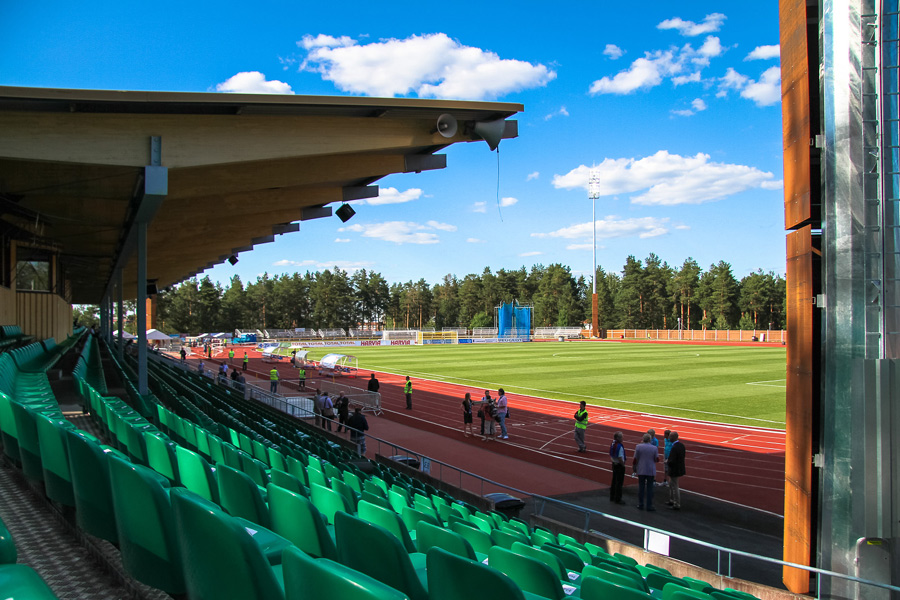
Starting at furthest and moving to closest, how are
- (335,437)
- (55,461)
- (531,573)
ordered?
(335,437)
(55,461)
(531,573)

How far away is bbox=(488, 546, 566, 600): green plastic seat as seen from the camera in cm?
252

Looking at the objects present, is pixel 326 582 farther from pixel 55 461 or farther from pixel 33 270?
pixel 33 270

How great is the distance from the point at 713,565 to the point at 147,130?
39.2 ft

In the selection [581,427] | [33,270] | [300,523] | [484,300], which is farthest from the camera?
[484,300]

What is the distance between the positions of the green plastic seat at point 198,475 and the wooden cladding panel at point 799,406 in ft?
24.7

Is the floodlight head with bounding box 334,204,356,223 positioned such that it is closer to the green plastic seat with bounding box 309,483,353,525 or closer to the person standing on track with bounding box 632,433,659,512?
the person standing on track with bounding box 632,433,659,512

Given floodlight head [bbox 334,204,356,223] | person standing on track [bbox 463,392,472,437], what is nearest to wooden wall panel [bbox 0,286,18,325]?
floodlight head [bbox 334,204,356,223]

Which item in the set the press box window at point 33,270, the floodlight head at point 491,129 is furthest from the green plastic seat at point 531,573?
the press box window at point 33,270

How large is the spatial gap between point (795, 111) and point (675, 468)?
713 cm

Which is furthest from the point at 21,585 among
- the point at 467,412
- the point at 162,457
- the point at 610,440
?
the point at 610,440

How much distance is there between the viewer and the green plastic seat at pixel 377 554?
1.93 meters

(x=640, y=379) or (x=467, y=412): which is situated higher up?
(x=467, y=412)

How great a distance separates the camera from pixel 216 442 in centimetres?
554

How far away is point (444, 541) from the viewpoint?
9.91 feet
